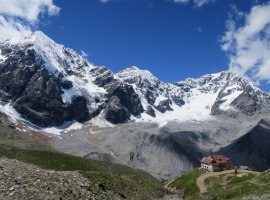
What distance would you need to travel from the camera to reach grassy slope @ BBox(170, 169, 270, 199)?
3666 inches

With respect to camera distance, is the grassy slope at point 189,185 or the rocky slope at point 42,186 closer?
the rocky slope at point 42,186

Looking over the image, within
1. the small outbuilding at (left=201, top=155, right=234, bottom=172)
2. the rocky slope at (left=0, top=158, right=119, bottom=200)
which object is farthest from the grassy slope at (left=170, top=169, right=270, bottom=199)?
the rocky slope at (left=0, top=158, right=119, bottom=200)

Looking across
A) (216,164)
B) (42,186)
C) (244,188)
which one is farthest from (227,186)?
(42,186)

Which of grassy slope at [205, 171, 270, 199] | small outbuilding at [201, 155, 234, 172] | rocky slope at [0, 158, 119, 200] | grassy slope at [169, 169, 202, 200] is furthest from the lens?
small outbuilding at [201, 155, 234, 172]

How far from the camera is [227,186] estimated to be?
118 meters

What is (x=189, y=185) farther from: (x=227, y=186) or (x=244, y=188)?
(x=244, y=188)

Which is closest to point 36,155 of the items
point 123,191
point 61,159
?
point 61,159

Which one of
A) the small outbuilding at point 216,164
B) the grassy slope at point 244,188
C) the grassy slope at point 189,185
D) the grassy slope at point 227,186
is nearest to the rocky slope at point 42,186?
the grassy slope at point 227,186

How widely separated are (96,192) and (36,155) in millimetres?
115272

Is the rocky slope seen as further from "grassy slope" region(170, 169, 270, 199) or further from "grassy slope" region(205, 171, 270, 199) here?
"grassy slope" region(205, 171, 270, 199)

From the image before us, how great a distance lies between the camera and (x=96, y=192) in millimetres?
61938

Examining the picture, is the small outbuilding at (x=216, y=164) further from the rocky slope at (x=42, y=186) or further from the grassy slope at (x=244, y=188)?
the rocky slope at (x=42, y=186)

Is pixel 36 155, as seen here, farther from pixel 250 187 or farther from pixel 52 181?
pixel 52 181

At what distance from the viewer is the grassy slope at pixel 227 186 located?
93125 mm
